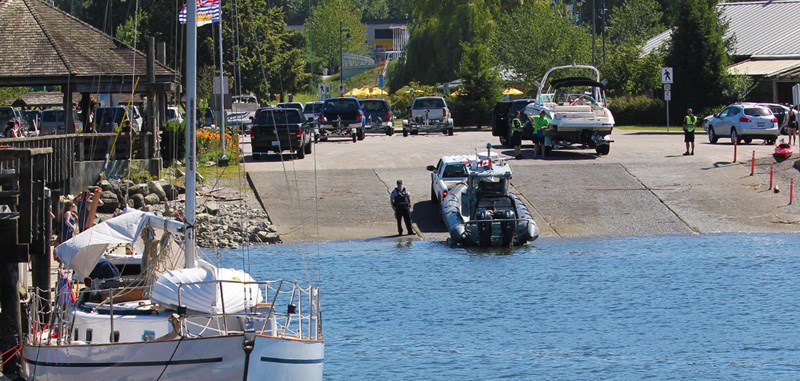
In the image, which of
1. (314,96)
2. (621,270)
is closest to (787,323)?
(621,270)

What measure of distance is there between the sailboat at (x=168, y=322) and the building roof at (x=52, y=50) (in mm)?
18247

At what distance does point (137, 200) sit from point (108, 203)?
32.3 inches

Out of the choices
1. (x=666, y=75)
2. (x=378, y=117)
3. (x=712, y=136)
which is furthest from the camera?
(x=378, y=117)

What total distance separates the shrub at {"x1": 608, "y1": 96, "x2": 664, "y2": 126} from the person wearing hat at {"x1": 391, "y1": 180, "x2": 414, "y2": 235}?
34.6 m

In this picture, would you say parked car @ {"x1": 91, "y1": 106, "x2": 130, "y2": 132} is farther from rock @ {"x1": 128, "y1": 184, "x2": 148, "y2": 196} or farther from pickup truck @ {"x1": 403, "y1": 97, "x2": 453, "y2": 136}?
pickup truck @ {"x1": 403, "y1": 97, "x2": 453, "y2": 136}

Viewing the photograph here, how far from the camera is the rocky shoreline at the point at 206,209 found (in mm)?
37531

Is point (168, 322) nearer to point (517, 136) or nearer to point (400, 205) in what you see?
point (400, 205)

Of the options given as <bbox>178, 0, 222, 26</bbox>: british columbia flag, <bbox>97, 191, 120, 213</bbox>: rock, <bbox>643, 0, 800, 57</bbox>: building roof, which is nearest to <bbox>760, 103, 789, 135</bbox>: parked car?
<bbox>643, 0, 800, 57</bbox>: building roof

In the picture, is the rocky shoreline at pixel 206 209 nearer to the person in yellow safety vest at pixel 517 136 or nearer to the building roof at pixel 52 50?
the building roof at pixel 52 50

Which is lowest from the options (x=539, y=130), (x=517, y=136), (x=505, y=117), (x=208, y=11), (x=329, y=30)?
(x=517, y=136)

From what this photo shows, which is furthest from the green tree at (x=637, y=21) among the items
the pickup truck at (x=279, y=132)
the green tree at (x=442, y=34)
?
the pickup truck at (x=279, y=132)

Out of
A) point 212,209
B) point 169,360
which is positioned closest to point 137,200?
point 212,209

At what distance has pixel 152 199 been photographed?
38.7 metres

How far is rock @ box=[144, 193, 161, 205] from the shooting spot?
3850 centimetres
